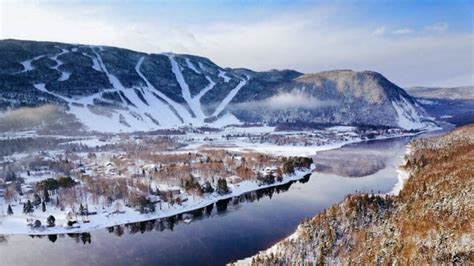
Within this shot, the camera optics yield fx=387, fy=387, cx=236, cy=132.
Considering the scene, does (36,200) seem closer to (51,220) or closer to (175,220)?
(51,220)

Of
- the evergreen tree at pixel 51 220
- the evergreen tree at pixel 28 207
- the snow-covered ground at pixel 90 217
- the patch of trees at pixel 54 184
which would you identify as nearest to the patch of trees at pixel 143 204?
the snow-covered ground at pixel 90 217

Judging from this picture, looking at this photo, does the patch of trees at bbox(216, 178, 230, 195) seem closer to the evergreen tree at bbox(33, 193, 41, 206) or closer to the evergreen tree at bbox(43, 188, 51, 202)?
the evergreen tree at bbox(43, 188, 51, 202)

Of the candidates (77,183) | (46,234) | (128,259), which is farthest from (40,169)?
(128,259)

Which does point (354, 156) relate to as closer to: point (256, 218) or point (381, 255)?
point (256, 218)

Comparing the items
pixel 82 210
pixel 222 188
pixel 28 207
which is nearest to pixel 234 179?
pixel 222 188

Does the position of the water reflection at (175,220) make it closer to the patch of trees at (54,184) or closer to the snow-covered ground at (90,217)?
the snow-covered ground at (90,217)

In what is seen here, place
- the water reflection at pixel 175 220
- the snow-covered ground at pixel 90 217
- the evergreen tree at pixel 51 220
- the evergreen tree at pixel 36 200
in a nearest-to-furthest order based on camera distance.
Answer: the water reflection at pixel 175 220 < the snow-covered ground at pixel 90 217 < the evergreen tree at pixel 51 220 < the evergreen tree at pixel 36 200

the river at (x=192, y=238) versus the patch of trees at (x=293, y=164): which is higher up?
the patch of trees at (x=293, y=164)

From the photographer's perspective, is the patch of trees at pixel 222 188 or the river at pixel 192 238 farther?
the patch of trees at pixel 222 188
